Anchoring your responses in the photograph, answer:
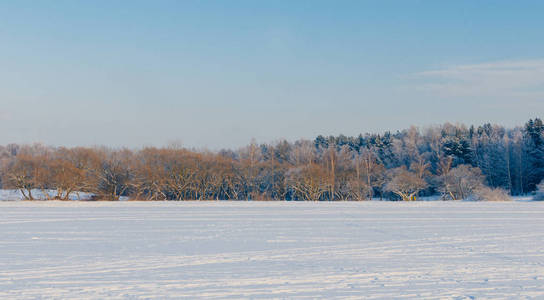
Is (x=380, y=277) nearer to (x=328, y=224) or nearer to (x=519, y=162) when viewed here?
(x=328, y=224)

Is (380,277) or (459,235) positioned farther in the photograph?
(459,235)

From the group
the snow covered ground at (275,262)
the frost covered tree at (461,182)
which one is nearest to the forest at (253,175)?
the frost covered tree at (461,182)

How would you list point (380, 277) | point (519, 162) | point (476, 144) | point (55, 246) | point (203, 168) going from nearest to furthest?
point (380, 277) < point (55, 246) < point (203, 168) < point (519, 162) < point (476, 144)

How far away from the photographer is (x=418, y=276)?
9.50m

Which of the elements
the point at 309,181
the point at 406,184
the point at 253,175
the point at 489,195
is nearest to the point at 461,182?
the point at 489,195

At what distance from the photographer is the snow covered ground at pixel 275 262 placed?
331 inches

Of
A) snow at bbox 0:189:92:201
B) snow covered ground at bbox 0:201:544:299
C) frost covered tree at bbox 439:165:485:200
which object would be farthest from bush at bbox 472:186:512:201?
snow at bbox 0:189:92:201

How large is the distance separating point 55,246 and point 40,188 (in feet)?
135

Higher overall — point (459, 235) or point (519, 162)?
point (519, 162)

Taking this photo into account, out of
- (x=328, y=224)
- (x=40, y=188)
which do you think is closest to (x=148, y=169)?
(x=40, y=188)

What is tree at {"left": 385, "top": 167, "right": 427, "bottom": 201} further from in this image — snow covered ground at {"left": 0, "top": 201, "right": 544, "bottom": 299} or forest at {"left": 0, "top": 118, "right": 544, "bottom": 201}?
snow covered ground at {"left": 0, "top": 201, "right": 544, "bottom": 299}

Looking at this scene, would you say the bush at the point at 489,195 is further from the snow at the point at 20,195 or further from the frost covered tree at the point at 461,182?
the snow at the point at 20,195

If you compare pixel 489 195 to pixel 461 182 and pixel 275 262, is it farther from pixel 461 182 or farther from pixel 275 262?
pixel 275 262

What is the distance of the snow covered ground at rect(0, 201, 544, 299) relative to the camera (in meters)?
8.41
